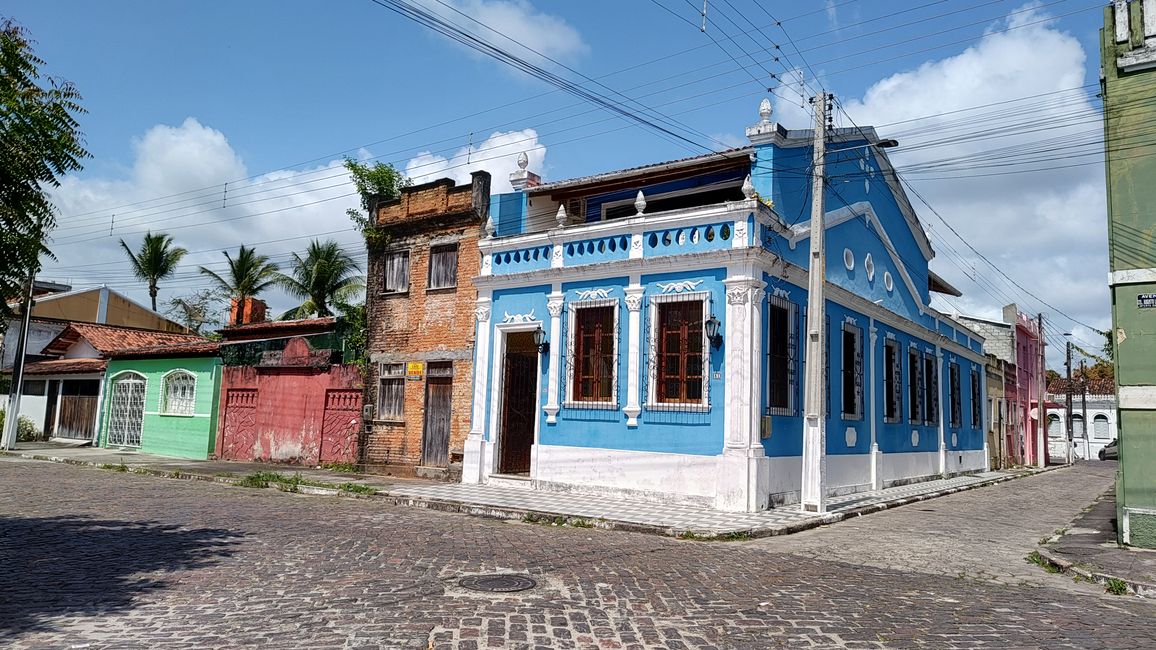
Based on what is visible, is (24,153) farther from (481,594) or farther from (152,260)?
(152,260)

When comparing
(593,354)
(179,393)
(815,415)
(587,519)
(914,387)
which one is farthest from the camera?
(179,393)

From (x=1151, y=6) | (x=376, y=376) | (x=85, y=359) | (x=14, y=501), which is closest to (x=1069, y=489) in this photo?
(x=1151, y=6)

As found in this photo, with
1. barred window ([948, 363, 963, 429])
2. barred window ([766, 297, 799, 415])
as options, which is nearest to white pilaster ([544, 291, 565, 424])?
barred window ([766, 297, 799, 415])

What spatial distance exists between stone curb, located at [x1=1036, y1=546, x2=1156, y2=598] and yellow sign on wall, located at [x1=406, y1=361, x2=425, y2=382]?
12329 millimetres

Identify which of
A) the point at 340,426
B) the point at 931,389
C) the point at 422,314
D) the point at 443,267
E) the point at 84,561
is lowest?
the point at 84,561

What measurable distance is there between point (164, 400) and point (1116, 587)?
80.8ft

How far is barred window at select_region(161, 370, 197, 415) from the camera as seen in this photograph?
23.5m

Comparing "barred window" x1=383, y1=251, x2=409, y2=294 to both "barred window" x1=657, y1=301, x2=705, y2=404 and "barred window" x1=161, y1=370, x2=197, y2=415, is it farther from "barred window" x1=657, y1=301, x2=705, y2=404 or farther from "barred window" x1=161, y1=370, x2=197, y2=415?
"barred window" x1=161, y1=370, x2=197, y2=415

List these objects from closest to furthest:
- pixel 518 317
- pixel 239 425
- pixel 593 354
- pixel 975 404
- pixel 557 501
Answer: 1. pixel 557 501
2. pixel 593 354
3. pixel 518 317
4. pixel 239 425
5. pixel 975 404

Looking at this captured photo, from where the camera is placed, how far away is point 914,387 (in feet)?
65.8

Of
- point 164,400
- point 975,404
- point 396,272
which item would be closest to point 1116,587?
point 396,272

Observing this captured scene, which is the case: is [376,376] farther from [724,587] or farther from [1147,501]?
[1147,501]

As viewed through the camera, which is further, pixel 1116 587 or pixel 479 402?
pixel 479 402

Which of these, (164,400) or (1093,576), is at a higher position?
(164,400)
